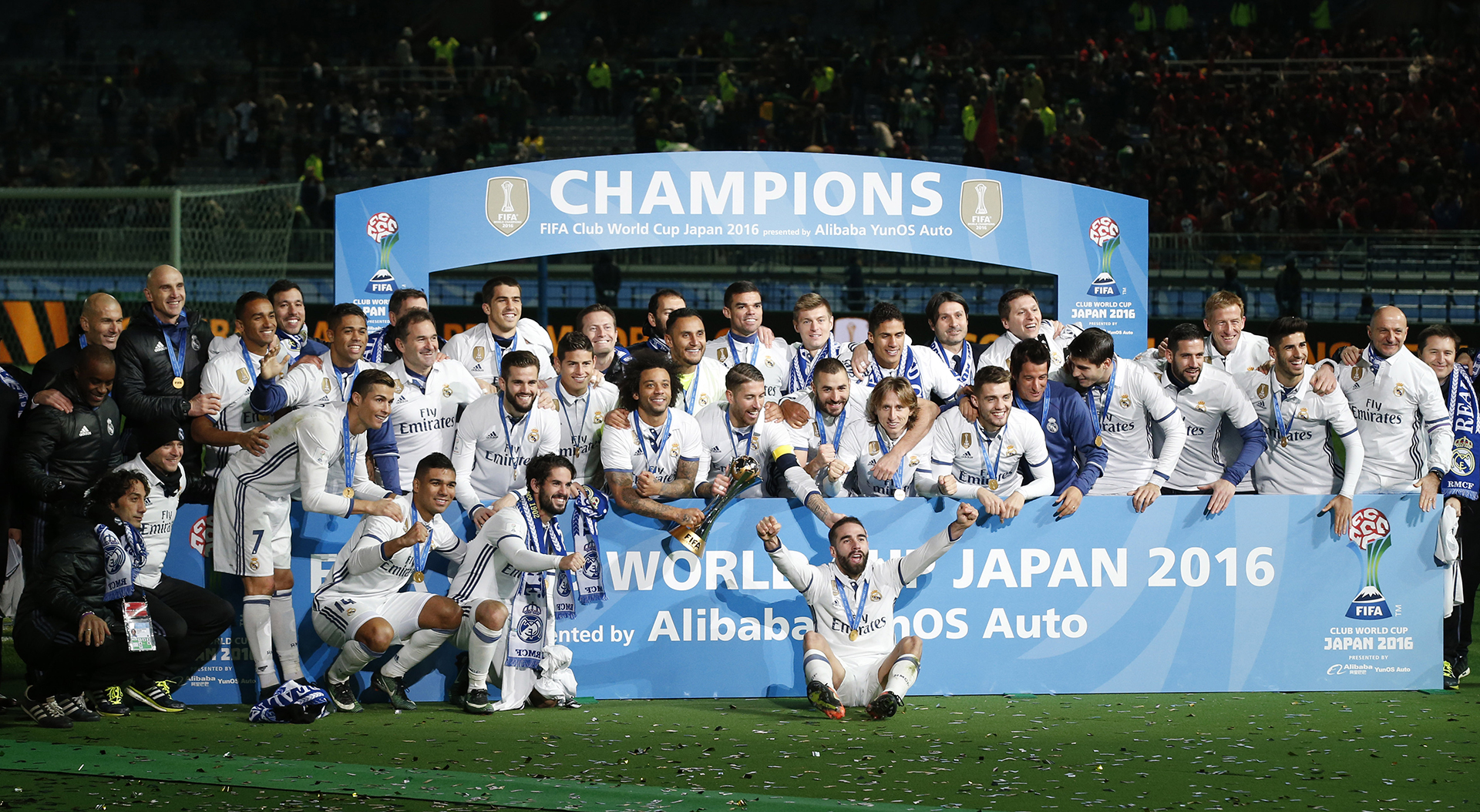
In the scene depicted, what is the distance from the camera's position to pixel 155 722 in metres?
7.25

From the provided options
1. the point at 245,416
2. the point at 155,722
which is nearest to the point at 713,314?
the point at 245,416

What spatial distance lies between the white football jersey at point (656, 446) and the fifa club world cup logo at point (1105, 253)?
4.11 metres

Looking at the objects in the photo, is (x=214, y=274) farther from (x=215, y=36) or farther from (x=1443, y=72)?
Result: (x=1443, y=72)

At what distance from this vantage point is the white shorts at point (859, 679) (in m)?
7.52

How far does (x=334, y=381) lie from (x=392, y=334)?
116cm

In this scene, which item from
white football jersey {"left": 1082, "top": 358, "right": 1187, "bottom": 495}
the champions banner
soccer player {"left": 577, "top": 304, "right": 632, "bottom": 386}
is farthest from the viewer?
the champions banner

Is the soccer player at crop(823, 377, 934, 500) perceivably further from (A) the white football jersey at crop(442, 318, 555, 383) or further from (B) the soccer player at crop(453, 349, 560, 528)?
(A) the white football jersey at crop(442, 318, 555, 383)

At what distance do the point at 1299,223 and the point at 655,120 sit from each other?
11325 mm

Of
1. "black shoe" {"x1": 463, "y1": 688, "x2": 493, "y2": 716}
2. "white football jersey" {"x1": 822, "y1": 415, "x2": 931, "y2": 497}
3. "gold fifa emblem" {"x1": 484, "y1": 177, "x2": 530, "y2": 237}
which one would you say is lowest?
"black shoe" {"x1": 463, "y1": 688, "x2": 493, "y2": 716}

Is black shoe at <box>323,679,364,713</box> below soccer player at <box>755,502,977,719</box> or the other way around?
below

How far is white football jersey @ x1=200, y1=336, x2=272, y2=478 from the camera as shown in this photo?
26.6 ft

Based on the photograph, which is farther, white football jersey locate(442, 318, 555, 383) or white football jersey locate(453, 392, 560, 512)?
white football jersey locate(442, 318, 555, 383)

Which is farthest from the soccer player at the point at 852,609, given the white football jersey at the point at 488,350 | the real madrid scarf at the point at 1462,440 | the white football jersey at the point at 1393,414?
the real madrid scarf at the point at 1462,440

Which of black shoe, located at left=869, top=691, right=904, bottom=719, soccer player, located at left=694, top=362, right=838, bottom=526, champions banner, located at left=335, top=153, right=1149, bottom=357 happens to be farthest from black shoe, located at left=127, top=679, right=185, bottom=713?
champions banner, located at left=335, top=153, right=1149, bottom=357
